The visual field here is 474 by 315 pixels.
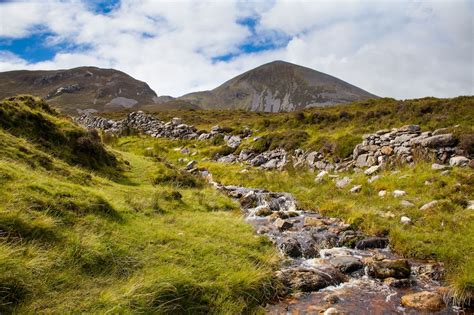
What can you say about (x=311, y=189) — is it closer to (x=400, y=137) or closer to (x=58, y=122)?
(x=400, y=137)

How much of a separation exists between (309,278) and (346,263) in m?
1.96

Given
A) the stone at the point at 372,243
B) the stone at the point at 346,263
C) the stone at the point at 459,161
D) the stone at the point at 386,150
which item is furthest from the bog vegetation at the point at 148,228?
the stone at the point at 386,150

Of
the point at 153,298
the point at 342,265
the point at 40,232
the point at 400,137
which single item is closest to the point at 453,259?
the point at 342,265

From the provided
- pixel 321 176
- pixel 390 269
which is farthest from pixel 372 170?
pixel 390 269

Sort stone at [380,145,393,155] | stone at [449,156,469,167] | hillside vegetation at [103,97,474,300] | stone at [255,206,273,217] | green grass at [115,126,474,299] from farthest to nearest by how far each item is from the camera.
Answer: stone at [380,145,393,155]
stone at [449,156,469,167]
stone at [255,206,273,217]
hillside vegetation at [103,97,474,300]
green grass at [115,126,474,299]

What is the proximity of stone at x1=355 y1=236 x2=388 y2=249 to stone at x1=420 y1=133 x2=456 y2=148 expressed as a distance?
1113 centimetres

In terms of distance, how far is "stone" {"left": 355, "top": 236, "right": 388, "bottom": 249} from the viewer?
13133 millimetres

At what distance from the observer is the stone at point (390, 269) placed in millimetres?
10453

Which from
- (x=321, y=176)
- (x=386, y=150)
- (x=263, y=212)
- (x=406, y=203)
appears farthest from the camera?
(x=321, y=176)

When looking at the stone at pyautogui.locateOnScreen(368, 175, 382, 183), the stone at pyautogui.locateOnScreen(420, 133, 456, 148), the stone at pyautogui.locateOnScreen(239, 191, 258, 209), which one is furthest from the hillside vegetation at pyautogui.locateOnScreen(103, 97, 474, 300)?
the stone at pyautogui.locateOnScreen(239, 191, 258, 209)

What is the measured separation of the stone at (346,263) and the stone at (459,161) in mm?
11504

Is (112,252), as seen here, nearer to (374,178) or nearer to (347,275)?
(347,275)

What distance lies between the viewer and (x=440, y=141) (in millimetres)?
21375

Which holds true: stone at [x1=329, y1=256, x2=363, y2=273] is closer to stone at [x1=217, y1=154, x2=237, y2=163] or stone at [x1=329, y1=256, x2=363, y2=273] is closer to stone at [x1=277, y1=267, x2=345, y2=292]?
stone at [x1=277, y1=267, x2=345, y2=292]
